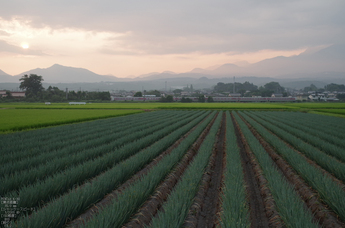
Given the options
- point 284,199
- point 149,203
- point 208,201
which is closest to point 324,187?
point 284,199

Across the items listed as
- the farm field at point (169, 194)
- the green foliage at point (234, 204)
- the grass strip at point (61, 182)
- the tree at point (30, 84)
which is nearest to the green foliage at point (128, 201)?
the farm field at point (169, 194)

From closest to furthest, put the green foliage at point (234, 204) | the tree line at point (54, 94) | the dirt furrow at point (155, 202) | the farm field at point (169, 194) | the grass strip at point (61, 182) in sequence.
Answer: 1. the green foliage at point (234, 204)
2. the farm field at point (169, 194)
3. the dirt furrow at point (155, 202)
4. the grass strip at point (61, 182)
5. the tree line at point (54, 94)

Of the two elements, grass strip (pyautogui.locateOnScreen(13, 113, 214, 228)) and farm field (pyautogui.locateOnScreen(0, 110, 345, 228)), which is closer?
grass strip (pyautogui.locateOnScreen(13, 113, 214, 228))

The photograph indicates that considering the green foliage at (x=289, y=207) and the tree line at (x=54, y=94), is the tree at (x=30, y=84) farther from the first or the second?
the green foliage at (x=289, y=207)

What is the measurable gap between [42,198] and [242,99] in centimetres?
10790

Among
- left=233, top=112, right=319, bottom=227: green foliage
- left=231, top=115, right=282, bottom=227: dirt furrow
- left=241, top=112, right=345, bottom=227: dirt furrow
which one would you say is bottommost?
left=231, top=115, right=282, bottom=227: dirt furrow

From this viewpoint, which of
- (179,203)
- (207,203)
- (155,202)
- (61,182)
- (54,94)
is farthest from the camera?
(54,94)

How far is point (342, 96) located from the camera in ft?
446

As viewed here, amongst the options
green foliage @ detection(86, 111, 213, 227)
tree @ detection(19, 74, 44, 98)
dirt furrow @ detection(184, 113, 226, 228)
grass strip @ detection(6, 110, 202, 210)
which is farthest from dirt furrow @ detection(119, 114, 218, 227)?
tree @ detection(19, 74, 44, 98)

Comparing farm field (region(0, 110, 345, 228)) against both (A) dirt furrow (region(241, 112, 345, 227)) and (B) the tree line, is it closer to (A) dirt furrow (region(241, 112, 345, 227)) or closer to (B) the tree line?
(A) dirt furrow (region(241, 112, 345, 227))

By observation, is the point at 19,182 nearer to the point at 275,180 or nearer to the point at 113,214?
the point at 113,214

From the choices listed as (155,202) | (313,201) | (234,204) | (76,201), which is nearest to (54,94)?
(76,201)

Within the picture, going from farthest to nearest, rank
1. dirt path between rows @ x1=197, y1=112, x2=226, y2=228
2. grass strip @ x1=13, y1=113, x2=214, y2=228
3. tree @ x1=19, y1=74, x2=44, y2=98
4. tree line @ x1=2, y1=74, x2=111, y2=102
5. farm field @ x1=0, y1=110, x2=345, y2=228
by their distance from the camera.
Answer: tree @ x1=19, y1=74, x2=44, y2=98 → tree line @ x1=2, y1=74, x2=111, y2=102 → dirt path between rows @ x1=197, y1=112, x2=226, y2=228 → farm field @ x1=0, y1=110, x2=345, y2=228 → grass strip @ x1=13, y1=113, x2=214, y2=228

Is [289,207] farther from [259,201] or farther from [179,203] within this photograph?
[179,203]
